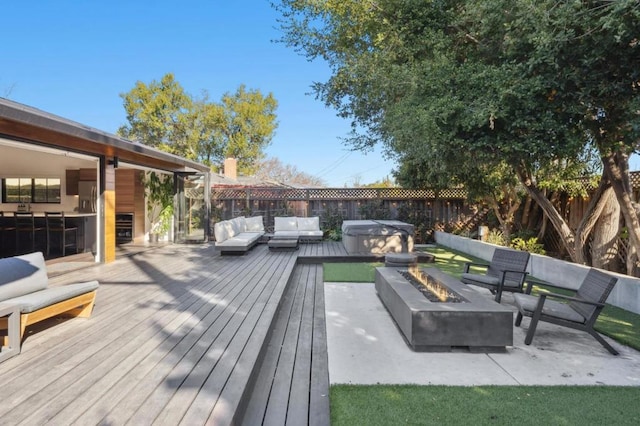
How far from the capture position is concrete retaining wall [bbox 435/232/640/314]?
15.5 ft

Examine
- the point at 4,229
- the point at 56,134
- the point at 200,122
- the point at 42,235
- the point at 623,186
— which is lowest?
the point at 42,235

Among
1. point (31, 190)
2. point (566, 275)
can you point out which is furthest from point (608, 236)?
point (31, 190)

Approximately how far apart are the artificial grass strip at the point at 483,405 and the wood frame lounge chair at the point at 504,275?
212 centimetres

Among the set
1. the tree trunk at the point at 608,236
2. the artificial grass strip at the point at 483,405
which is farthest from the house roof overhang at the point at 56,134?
the tree trunk at the point at 608,236

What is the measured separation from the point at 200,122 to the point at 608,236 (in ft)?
69.4

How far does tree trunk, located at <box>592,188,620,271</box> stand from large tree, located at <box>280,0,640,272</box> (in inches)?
18.2

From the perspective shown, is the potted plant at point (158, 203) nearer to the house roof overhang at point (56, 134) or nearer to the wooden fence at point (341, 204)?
the wooden fence at point (341, 204)

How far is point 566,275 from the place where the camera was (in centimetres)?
596

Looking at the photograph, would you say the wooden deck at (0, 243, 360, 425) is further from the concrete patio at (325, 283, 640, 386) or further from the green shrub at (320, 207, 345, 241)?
the green shrub at (320, 207, 345, 241)

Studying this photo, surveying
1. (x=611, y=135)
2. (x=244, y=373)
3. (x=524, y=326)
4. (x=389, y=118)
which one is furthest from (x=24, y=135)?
(x=611, y=135)

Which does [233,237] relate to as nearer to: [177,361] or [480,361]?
[177,361]

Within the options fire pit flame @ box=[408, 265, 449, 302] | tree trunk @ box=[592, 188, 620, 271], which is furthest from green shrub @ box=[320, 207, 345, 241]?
tree trunk @ box=[592, 188, 620, 271]

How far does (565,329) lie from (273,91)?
2215cm

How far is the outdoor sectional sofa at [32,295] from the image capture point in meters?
2.95
